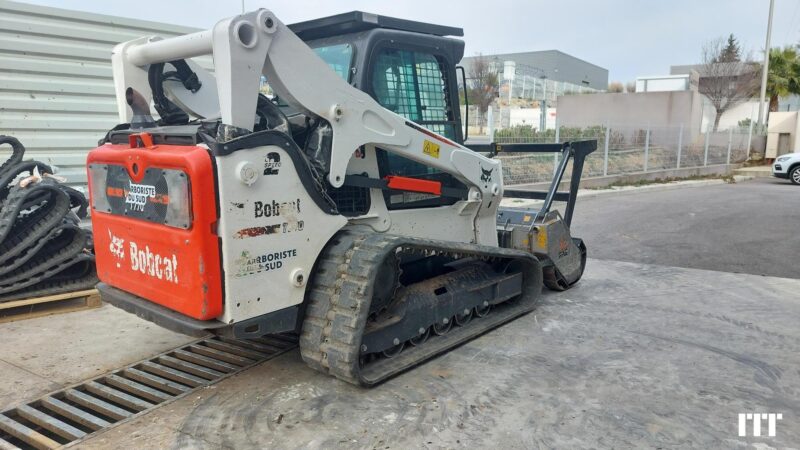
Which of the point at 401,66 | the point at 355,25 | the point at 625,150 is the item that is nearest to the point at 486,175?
the point at 401,66

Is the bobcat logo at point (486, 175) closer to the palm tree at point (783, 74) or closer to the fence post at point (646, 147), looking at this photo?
the fence post at point (646, 147)

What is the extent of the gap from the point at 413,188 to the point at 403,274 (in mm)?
712

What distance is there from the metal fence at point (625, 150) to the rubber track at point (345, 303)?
9704 mm

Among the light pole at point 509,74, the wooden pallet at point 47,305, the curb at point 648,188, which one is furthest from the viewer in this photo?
the light pole at point 509,74

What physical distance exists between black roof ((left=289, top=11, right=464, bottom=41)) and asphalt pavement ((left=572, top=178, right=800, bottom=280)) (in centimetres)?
443

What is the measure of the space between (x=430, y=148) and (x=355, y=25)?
1037 mm

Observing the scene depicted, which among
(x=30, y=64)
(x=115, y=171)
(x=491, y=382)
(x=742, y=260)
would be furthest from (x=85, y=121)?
(x=742, y=260)

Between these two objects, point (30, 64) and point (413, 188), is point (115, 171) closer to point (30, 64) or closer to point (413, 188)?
point (413, 188)

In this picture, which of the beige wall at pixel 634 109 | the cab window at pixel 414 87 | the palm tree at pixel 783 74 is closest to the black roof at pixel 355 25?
the cab window at pixel 414 87

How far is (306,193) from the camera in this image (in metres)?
3.55

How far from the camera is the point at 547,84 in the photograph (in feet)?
156

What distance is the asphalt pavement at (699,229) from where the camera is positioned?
759 cm

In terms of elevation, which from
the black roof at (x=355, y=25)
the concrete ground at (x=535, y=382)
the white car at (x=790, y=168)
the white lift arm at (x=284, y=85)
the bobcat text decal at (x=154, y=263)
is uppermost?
the black roof at (x=355, y=25)

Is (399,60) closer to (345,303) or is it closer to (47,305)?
(345,303)
